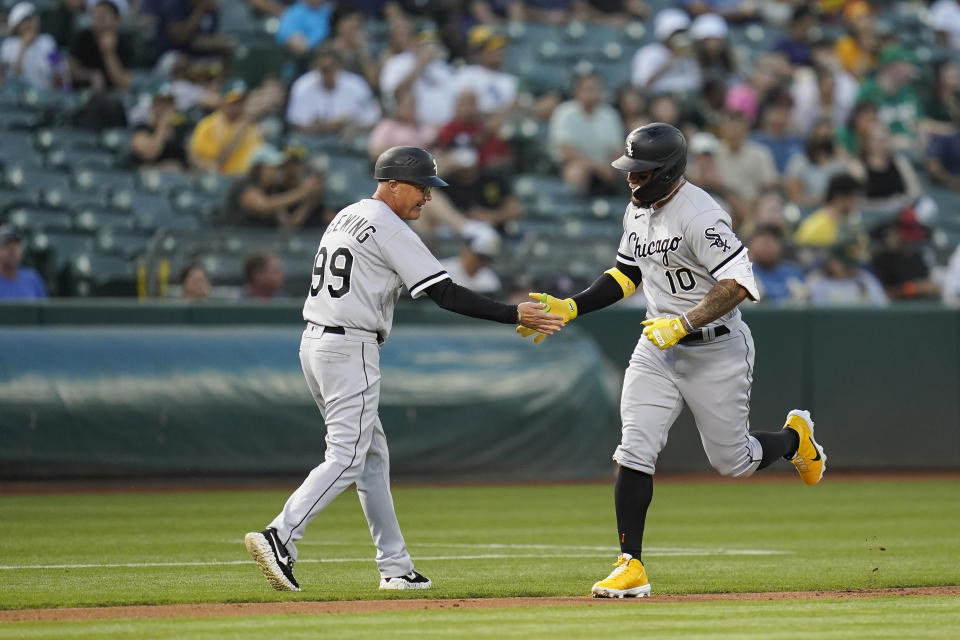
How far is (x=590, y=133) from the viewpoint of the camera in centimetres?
1616

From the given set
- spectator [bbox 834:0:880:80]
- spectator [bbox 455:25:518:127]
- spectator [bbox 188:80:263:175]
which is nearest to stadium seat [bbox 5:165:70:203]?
spectator [bbox 188:80:263:175]

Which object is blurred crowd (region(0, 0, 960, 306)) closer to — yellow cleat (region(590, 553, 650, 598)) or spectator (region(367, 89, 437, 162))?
spectator (region(367, 89, 437, 162))

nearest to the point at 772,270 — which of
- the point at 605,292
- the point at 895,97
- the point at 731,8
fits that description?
the point at 895,97

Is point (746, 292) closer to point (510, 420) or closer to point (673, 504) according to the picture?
point (673, 504)

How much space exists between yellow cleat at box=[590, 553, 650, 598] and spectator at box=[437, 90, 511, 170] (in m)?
9.06

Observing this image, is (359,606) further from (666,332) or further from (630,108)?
(630,108)

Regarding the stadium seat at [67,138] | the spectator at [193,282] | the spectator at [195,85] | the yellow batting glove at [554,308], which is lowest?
the spectator at [193,282]

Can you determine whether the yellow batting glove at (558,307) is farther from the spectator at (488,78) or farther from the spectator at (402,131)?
the spectator at (488,78)

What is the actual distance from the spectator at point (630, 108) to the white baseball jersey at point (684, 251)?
9.80 m

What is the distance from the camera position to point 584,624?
5535mm

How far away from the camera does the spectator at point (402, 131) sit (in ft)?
49.9

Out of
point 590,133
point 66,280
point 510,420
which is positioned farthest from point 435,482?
point 590,133

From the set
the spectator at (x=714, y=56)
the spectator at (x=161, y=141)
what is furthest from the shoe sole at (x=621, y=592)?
the spectator at (x=714, y=56)

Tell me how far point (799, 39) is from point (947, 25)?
2830 mm
